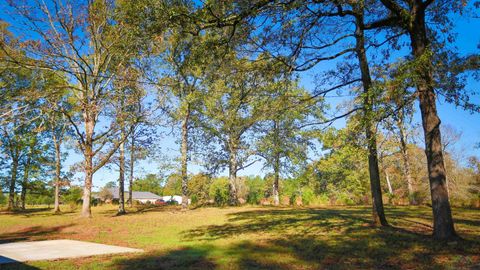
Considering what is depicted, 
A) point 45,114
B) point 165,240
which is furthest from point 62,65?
point 165,240

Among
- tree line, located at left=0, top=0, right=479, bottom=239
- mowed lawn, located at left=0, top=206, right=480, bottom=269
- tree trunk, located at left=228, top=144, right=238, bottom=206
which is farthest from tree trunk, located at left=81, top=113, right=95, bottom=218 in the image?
tree trunk, located at left=228, top=144, right=238, bottom=206

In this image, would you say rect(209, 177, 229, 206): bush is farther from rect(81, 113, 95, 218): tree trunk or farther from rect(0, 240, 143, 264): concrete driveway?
rect(0, 240, 143, 264): concrete driveway

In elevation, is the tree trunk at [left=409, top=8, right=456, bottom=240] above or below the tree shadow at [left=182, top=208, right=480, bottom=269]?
above

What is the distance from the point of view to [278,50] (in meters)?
10.8

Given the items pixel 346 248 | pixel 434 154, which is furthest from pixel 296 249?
pixel 434 154

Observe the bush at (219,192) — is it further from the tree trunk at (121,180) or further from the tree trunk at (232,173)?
the tree trunk at (121,180)

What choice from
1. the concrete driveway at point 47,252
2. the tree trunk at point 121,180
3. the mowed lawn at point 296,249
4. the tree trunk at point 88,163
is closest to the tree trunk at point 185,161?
the tree trunk at point 121,180

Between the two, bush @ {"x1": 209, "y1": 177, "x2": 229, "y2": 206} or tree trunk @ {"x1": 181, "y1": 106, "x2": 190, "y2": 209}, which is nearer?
tree trunk @ {"x1": 181, "y1": 106, "x2": 190, "y2": 209}

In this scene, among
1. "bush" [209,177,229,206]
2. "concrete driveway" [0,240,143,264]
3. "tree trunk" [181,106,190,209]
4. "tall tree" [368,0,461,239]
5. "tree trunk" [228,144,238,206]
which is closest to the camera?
"concrete driveway" [0,240,143,264]

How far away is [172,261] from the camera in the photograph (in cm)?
757

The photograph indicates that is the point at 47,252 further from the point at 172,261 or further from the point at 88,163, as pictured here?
the point at 88,163

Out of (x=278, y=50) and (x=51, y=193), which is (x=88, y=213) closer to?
(x=278, y=50)

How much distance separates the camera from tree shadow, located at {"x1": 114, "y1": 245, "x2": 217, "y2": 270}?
7.02m

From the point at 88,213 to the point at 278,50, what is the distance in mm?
16584
